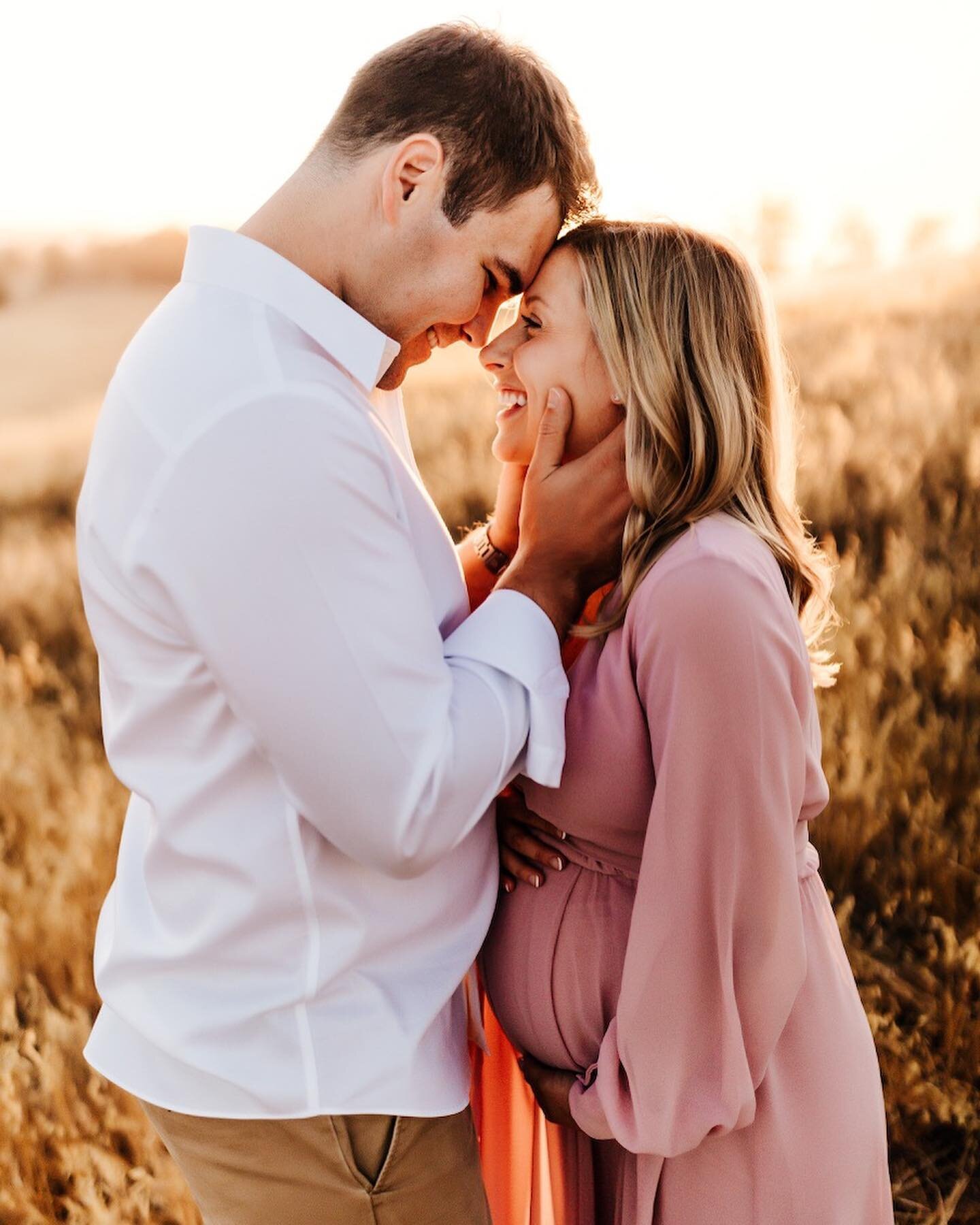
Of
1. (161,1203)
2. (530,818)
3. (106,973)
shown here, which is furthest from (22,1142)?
(530,818)

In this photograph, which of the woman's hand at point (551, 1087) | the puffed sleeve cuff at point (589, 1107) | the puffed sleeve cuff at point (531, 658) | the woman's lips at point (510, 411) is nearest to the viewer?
the puffed sleeve cuff at point (531, 658)

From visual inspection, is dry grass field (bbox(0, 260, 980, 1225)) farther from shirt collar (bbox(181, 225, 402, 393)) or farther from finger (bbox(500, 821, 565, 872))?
shirt collar (bbox(181, 225, 402, 393))

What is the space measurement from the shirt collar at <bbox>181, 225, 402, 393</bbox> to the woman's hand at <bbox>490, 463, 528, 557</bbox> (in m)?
0.70

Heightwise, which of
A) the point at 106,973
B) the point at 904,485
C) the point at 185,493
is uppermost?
the point at 185,493

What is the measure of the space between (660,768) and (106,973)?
0.97m

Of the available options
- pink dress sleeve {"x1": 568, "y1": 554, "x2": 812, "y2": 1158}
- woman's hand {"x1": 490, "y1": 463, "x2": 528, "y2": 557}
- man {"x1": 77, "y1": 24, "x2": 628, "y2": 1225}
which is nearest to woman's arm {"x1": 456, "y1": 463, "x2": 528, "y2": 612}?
woman's hand {"x1": 490, "y1": 463, "x2": 528, "y2": 557}

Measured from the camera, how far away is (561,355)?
79.8 inches

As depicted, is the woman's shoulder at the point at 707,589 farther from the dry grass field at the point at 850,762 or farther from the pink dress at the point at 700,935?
the dry grass field at the point at 850,762

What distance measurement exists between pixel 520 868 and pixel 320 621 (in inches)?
32.3

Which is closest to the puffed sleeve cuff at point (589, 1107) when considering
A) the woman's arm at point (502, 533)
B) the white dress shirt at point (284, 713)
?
the white dress shirt at point (284, 713)

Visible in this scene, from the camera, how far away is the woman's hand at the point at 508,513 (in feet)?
7.77

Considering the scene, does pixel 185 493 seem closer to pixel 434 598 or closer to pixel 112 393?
pixel 112 393

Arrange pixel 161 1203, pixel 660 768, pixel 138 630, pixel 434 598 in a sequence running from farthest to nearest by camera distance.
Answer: pixel 161 1203
pixel 434 598
pixel 660 768
pixel 138 630

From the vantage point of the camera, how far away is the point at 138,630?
1.55 meters
